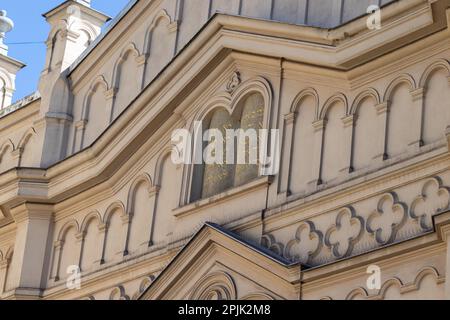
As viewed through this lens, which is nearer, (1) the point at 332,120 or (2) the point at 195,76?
(1) the point at 332,120

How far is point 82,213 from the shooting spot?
26734mm

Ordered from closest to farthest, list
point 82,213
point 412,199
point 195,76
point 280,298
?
point 412,199, point 280,298, point 195,76, point 82,213

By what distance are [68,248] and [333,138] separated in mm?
7512

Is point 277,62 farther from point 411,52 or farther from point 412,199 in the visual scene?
point 412,199

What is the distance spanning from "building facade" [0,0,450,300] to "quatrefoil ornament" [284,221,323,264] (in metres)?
0.03

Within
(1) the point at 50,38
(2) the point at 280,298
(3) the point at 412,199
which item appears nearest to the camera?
(3) the point at 412,199

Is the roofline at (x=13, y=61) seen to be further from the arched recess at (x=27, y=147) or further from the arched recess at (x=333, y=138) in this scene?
the arched recess at (x=333, y=138)

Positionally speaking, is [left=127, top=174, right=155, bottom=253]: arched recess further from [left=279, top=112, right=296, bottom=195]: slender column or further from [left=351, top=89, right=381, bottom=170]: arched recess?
[left=351, top=89, right=381, bottom=170]: arched recess

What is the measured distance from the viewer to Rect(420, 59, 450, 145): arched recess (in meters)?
19.5

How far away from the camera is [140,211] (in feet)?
82.7

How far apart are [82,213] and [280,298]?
7.14 m

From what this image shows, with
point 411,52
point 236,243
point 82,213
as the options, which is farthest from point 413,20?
point 82,213

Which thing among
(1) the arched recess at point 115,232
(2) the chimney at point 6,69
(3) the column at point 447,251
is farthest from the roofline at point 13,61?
(3) the column at point 447,251

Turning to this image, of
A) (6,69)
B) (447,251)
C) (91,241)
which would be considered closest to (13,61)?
(6,69)
